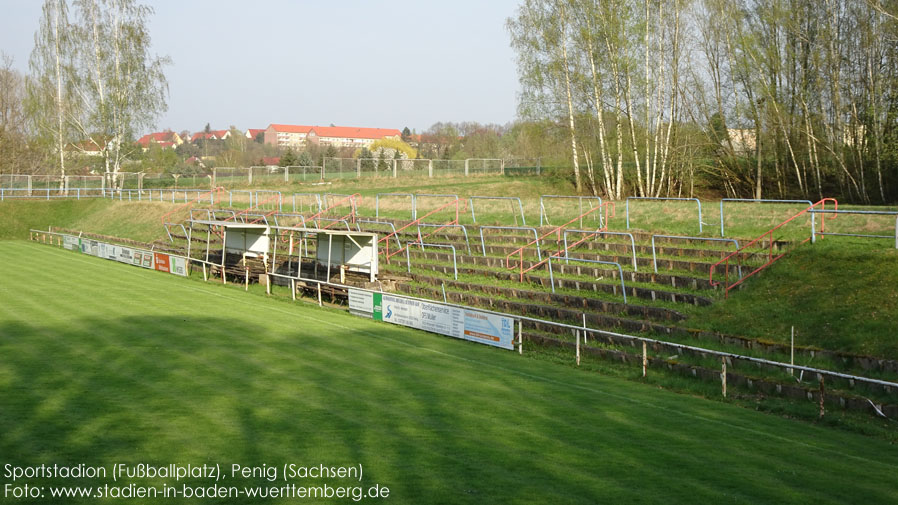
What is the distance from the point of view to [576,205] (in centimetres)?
2941

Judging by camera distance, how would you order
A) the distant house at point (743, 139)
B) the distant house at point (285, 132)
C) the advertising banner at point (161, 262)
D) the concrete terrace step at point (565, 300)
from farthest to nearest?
the distant house at point (285, 132) → the distant house at point (743, 139) → the advertising banner at point (161, 262) → the concrete terrace step at point (565, 300)

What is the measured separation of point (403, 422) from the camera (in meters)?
10.8

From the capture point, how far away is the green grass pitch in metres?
8.54

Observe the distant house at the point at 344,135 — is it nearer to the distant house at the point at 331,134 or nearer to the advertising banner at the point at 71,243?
the distant house at the point at 331,134

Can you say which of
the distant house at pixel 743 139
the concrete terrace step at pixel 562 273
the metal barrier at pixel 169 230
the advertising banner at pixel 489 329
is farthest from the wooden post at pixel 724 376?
the metal barrier at pixel 169 230

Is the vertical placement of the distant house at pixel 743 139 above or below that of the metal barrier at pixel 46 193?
above

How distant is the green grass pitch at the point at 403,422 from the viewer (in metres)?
8.54

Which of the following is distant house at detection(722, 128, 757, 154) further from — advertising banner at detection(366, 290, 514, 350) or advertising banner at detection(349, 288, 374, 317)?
advertising banner at detection(366, 290, 514, 350)

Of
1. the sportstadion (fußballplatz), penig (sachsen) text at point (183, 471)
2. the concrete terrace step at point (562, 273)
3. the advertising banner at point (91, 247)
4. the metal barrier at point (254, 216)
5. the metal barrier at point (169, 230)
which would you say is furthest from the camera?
the metal barrier at point (169, 230)

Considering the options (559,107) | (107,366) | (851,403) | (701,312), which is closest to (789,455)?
(851,403)

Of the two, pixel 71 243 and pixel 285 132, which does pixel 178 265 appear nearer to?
pixel 71 243

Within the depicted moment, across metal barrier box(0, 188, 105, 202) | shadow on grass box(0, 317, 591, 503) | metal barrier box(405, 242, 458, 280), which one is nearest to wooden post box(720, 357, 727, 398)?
shadow on grass box(0, 317, 591, 503)

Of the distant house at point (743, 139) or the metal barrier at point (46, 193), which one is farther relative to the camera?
the metal barrier at point (46, 193)

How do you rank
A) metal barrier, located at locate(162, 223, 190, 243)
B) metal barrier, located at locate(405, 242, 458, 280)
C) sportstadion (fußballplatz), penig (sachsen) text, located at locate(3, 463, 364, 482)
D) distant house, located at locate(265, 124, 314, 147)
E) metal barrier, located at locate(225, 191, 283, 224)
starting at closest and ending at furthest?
sportstadion (fußballplatz), penig (sachsen) text, located at locate(3, 463, 364, 482) < metal barrier, located at locate(405, 242, 458, 280) < metal barrier, located at locate(225, 191, 283, 224) < metal barrier, located at locate(162, 223, 190, 243) < distant house, located at locate(265, 124, 314, 147)
